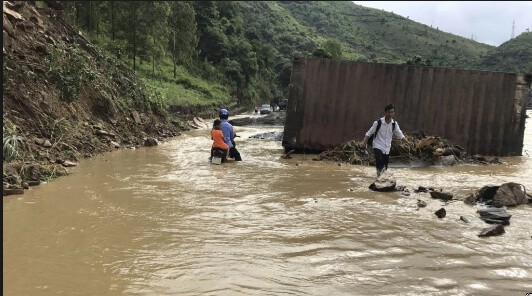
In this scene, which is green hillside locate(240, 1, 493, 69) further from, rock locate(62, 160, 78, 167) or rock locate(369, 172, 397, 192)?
rock locate(369, 172, 397, 192)

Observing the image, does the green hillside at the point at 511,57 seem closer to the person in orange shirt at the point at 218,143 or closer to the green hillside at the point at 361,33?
the green hillside at the point at 361,33

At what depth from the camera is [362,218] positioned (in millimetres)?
5016

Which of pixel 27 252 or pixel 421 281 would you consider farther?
pixel 27 252

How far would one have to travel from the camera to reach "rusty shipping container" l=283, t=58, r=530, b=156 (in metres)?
11.1

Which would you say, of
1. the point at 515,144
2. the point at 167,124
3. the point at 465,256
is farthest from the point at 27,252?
the point at 167,124

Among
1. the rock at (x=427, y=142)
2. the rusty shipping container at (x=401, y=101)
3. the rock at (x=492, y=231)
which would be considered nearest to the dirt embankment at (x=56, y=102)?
the rusty shipping container at (x=401, y=101)

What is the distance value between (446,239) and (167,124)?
1367 centimetres

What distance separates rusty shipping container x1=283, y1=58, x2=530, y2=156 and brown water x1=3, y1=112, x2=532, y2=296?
4.00 m

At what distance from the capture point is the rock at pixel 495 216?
4785 mm

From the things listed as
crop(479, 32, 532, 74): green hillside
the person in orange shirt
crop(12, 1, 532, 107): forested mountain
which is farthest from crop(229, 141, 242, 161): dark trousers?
crop(479, 32, 532, 74): green hillside

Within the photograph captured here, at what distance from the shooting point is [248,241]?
4168mm

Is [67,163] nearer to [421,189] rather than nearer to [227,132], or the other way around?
[227,132]

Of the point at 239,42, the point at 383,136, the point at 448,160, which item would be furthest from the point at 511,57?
the point at 383,136

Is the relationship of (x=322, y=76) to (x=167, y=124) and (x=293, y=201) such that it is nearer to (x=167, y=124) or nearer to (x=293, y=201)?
(x=293, y=201)
